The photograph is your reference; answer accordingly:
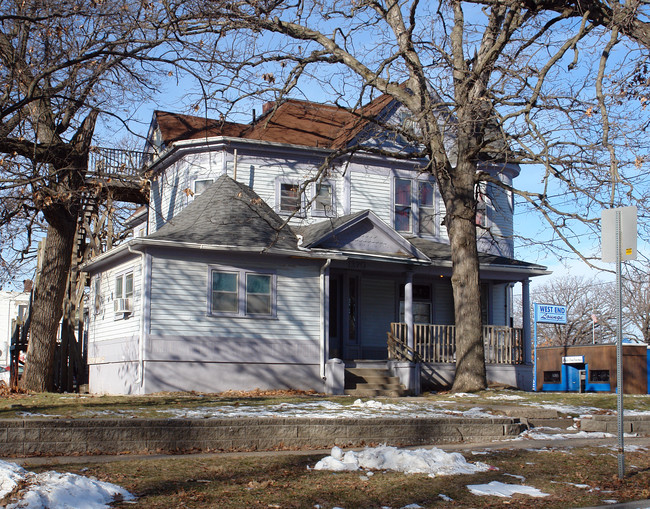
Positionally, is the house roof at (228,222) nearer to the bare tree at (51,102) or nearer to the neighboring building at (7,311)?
the bare tree at (51,102)

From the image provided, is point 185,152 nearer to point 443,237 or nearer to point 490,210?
point 443,237

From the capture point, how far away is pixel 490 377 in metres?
21.3

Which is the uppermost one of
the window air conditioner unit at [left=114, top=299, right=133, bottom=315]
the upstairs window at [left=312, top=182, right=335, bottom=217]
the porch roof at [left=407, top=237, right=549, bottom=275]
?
the upstairs window at [left=312, top=182, right=335, bottom=217]

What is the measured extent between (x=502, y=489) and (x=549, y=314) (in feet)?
94.8

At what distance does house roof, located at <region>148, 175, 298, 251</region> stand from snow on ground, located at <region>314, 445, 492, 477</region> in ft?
36.1

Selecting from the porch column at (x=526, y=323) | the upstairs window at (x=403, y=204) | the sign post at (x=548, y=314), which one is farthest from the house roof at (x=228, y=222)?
the sign post at (x=548, y=314)

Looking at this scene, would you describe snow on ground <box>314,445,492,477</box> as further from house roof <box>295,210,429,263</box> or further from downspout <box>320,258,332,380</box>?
house roof <box>295,210,429,263</box>

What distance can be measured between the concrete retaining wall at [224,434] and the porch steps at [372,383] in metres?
8.31

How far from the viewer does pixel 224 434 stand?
8789 millimetres

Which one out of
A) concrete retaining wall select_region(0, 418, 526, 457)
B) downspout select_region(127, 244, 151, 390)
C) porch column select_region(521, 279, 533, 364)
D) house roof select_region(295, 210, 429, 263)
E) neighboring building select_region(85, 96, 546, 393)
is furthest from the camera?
porch column select_region(521, 279, 533, 364)

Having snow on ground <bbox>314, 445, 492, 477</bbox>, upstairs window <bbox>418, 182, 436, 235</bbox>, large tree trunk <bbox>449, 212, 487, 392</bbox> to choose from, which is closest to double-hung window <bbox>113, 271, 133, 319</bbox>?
large tree trunk <bbox>449, 212, 487, 392</bbox>

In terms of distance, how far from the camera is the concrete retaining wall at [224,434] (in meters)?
7.91

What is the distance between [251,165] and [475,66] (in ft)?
25.9

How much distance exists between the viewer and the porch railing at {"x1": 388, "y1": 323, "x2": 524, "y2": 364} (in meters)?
20.4
